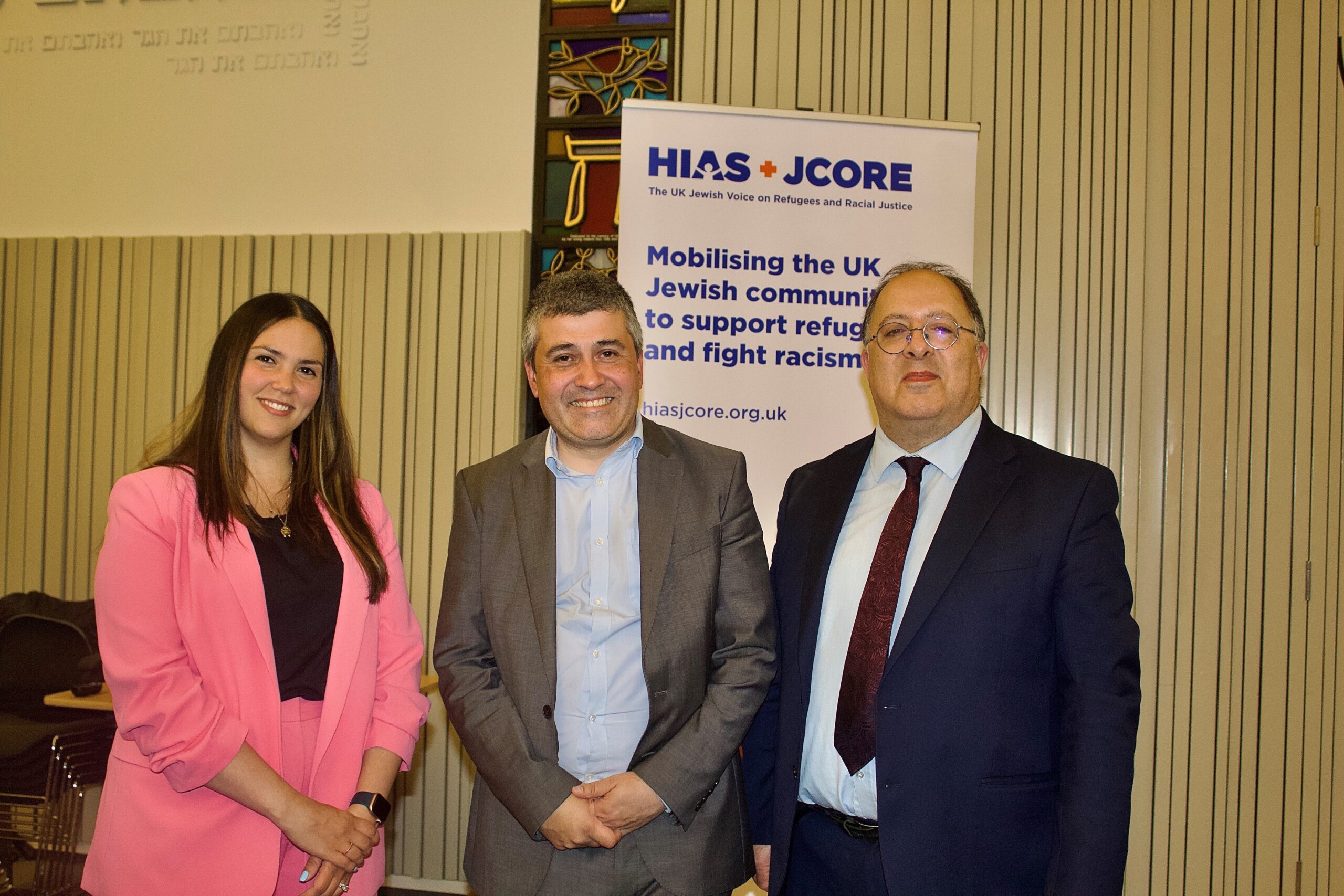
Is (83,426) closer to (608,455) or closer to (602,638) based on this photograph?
(608,455)

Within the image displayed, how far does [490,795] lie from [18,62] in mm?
5359

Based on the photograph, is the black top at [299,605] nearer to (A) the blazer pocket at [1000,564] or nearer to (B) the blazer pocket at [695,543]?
(B) the blazer pocket at [695,543]

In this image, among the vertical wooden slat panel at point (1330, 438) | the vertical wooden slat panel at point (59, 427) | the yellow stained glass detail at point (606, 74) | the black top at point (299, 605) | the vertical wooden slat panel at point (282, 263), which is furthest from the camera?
the vertical wooden slat panel at point (59, 427)

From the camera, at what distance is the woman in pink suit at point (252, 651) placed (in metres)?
1.93

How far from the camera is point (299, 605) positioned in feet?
6.85

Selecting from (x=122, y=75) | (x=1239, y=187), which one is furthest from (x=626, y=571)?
(x=122, y=75)

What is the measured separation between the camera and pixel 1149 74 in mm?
4410

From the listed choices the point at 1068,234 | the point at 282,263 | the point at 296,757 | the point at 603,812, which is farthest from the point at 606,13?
the point at 603,812

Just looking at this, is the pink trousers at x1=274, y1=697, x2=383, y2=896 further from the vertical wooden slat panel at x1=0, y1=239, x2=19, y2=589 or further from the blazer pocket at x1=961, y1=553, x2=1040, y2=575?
the vertical wooden slat panel at x1=0, y1=239, x2=19, y2=589

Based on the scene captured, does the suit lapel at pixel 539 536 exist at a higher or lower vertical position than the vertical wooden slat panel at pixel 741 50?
lower

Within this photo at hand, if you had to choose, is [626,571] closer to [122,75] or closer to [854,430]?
[854,430]

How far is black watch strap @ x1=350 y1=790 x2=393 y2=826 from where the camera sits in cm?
211

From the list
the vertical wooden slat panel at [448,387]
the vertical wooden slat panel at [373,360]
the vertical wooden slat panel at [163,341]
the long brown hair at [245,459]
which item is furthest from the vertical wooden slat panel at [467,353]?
the long brown hair at [245,459]

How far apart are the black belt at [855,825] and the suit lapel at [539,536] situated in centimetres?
67
